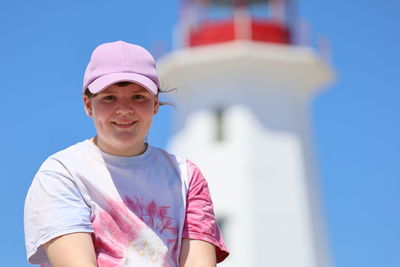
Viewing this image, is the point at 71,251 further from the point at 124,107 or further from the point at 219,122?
the point at 219,122

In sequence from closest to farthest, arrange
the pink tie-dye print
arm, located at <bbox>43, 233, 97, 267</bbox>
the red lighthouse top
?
1. arm, located at <bbox>43, 233, 97, 267</bbox>
2. the pink tie-dye print
3. the red lighthouse top

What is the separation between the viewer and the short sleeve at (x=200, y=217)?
279 centimetres

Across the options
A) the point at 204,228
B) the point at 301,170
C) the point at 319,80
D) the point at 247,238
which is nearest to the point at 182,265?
the point at 204,228

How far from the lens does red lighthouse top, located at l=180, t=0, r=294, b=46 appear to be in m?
16.5

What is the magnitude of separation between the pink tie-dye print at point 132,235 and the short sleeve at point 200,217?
8 centimetres

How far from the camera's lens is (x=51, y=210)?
8.44 ft

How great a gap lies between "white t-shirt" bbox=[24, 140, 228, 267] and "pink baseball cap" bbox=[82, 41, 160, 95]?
9.6 inches

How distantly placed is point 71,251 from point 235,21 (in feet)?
47.2

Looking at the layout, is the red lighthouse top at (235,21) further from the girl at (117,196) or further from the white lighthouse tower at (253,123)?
the girl at (117,196)

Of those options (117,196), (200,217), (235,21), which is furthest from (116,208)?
(235,21)

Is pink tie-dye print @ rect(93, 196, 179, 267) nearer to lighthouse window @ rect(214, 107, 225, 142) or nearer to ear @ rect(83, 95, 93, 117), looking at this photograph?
ear @ rect(83, 95, 93, 117)

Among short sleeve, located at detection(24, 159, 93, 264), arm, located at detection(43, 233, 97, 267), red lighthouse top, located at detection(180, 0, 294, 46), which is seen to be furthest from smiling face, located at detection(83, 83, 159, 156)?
red lighthouse top, located at detection(180, 0, 294, 46)

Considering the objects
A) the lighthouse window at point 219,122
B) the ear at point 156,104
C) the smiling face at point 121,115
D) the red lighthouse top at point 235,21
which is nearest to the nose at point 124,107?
the smiling face at point 121,115

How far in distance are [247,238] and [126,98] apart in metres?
11.8
